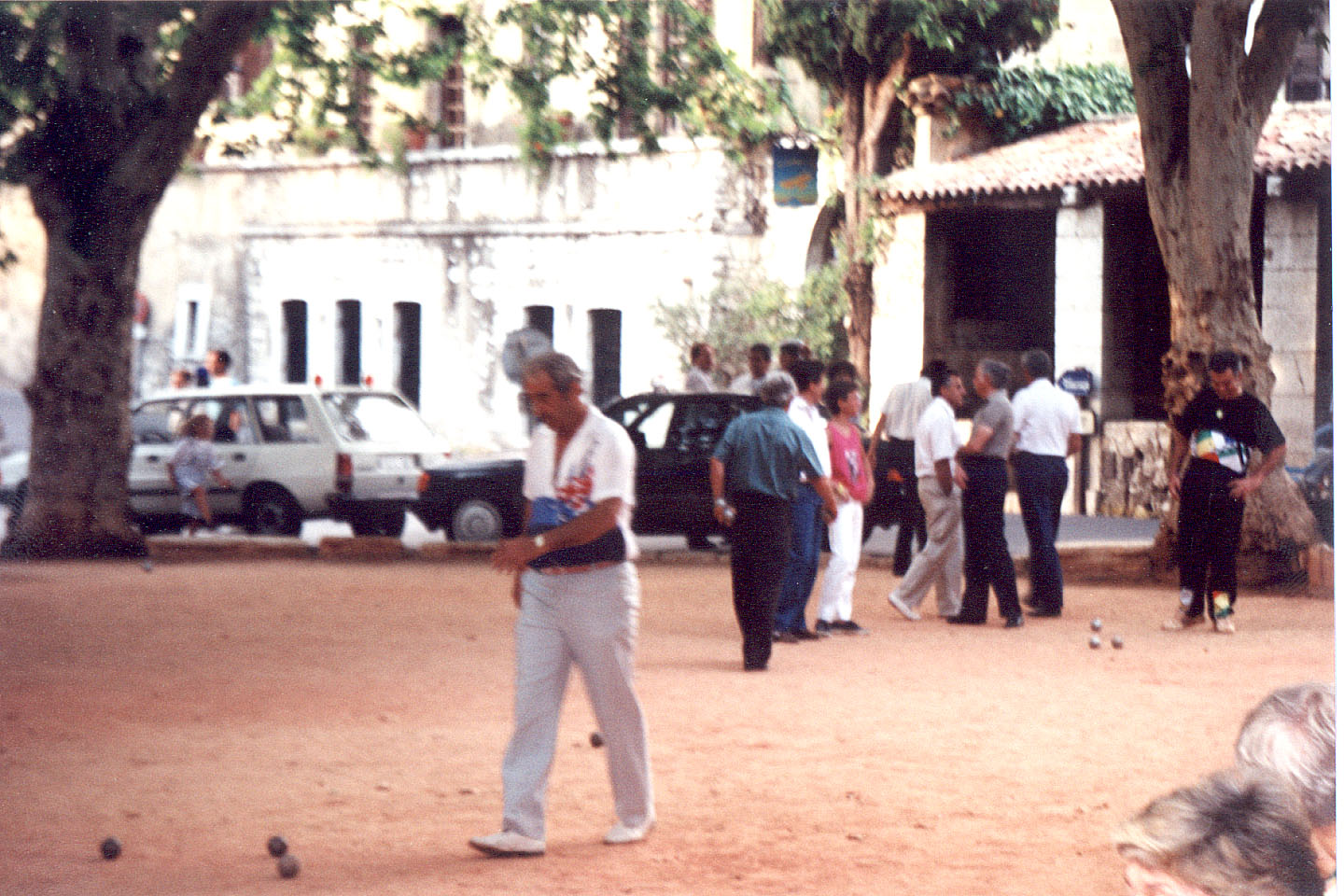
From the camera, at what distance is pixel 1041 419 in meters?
13.6

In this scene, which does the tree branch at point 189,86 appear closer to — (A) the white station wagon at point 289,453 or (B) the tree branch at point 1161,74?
(A) the white station wagon at point 289,453

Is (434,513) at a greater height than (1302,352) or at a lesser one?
lesser

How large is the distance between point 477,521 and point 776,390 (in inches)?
337

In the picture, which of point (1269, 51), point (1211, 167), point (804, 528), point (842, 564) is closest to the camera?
point (804, 528)

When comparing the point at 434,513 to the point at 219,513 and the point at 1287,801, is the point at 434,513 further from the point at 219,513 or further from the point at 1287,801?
the point at 1287,801

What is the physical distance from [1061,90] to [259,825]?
68.6ft

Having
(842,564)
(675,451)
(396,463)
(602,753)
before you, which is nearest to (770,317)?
(396,463)

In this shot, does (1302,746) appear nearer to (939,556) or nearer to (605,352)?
(939,556)

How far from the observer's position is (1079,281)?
2397cm

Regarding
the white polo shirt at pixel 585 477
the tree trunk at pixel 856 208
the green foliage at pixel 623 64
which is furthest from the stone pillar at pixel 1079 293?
the white polo shirt at pixel 585 477

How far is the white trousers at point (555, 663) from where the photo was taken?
6.77 meters

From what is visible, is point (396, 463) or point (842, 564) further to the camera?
point (396, 463)

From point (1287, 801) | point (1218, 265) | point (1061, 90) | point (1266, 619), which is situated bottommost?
point (1266, 619)

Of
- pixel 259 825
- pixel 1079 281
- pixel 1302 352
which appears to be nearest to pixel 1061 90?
pixel 1079 281
